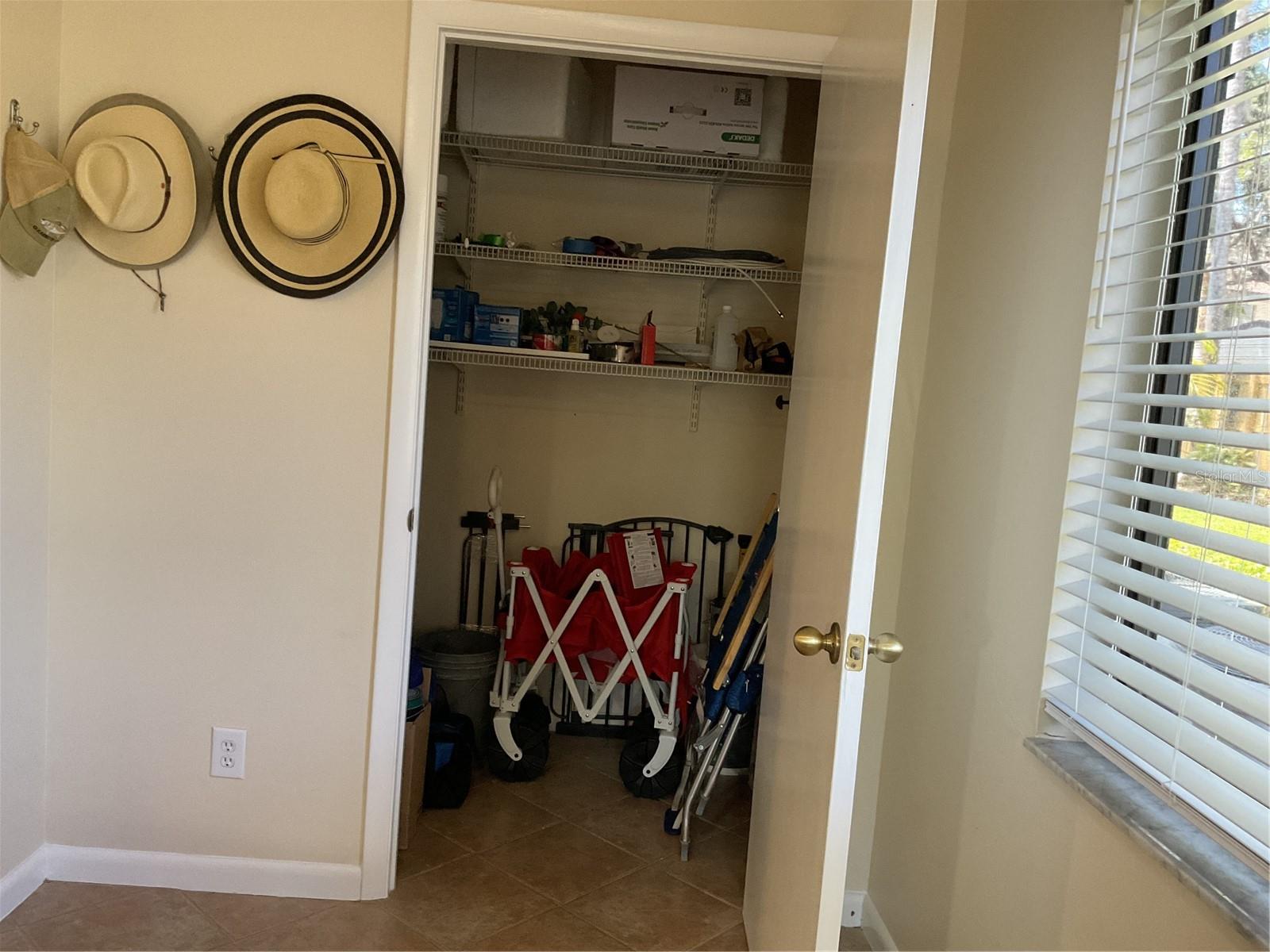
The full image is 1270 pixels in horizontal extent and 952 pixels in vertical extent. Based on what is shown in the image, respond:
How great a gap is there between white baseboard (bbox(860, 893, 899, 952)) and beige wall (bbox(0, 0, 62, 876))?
2.00 meters

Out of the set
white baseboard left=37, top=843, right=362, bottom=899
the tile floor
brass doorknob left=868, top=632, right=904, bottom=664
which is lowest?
the tile floor

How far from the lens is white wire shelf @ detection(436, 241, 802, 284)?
3.00 metres

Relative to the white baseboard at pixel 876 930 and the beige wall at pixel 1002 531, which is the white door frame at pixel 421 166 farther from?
the white baseboard at pixel 876 930

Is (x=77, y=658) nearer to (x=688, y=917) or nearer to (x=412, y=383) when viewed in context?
(x=412, y=383)

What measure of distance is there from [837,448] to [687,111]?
1.71 metres

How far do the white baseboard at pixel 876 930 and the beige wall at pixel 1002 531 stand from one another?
3 cm

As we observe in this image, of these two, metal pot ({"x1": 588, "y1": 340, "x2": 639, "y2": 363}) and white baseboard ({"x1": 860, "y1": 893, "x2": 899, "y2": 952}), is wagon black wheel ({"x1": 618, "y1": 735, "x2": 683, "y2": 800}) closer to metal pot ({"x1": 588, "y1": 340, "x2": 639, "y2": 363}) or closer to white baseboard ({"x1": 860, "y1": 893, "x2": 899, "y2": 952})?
white baseboard ({"x1": 860, "y1": 893, "x2": 899, "y2": 952})

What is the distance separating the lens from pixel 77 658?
89.6 inches

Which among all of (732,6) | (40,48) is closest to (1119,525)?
(732,6)

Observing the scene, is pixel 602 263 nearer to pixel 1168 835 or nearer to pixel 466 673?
pixel 466 673

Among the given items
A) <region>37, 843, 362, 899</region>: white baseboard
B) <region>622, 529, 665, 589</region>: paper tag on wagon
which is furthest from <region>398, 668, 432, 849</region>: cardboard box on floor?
<region>622, 529, 665, 589</region>: paper tag on wagon

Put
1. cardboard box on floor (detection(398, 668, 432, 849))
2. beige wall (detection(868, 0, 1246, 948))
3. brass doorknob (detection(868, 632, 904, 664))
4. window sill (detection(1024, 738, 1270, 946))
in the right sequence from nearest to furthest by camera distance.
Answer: window sill (detection(1024, 738, 1270, 946))
brass doorknob (detection(868, 632, 904, 664))
beige wall (detection(868, 0, 1246, 948))
cardboard box on floor (detection(398, 668, 432, 849))

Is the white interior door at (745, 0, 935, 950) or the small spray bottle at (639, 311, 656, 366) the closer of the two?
the white interior door at (745, 0, 935, 950)

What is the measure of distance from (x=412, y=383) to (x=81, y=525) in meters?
0.85
